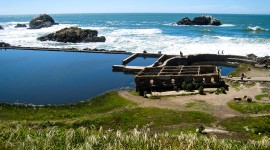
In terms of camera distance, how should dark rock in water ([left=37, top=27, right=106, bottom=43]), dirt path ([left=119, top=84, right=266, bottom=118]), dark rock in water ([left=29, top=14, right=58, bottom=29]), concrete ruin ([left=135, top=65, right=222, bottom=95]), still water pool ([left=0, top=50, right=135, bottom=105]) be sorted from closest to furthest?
dirt path ([left=119, top=84, right=266, bottom=118]) < still water pool ([left=0, top=50, right=135, bottom=105]) < concrete ruin ([left=135, top=65, right=222, bottom=95]) < dark rock in water ([left=37, top=27, right=106, bottom=43]) < dark rock in water ([left=29, top=14, right=58, bottom=29])

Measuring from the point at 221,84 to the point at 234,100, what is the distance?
19.3ft

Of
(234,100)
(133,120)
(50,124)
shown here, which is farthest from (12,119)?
(234,100)

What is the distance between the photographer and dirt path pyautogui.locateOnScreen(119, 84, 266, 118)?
3706cm

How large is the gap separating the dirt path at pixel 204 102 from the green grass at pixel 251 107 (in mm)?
741

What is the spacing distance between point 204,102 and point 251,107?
5.21m

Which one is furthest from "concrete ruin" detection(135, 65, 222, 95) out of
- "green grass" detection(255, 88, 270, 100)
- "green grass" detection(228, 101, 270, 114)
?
"green grass" detection(228, 101, 270, 114)

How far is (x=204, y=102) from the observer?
1578 inches

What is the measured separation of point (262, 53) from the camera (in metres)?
75.5

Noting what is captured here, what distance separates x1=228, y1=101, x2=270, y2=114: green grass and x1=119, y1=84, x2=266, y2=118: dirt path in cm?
74

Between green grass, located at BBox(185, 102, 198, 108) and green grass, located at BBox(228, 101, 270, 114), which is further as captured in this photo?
green grass, located at BBox(185, 102, 198, 108)

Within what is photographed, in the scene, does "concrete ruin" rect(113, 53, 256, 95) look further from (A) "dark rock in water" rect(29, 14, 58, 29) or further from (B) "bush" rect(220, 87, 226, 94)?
(A) "dark rock in water" rect(29, 14, 58, 29)

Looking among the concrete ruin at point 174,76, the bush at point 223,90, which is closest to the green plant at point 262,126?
the bush at point 223,90

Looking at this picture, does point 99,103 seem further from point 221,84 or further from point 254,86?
point 254,86

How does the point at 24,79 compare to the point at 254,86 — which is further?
the point at 24,79
